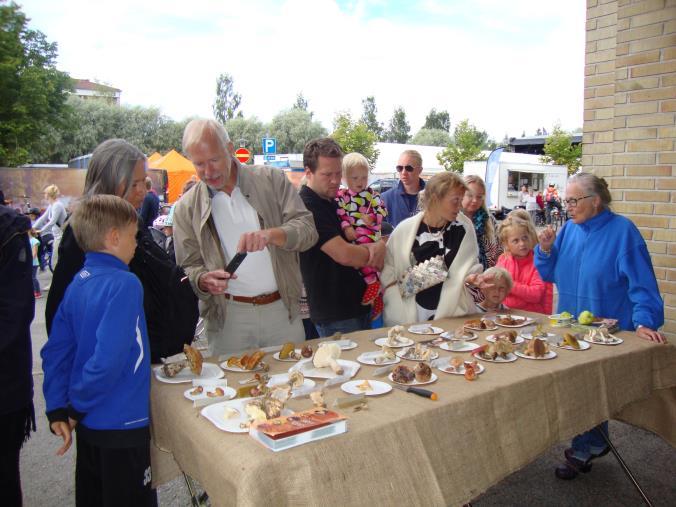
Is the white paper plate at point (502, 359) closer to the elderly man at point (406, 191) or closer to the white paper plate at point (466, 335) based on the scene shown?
the white paper plate at point (466, 335)

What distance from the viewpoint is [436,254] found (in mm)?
2834

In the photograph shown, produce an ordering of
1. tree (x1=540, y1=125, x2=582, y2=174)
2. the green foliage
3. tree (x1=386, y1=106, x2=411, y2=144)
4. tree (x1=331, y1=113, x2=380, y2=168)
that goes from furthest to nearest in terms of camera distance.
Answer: tree (x1=386, y1=106, x2=411, y2=144) < the green foliage < tree (x1=331, y1=113, x2=380, y2=168) < tree (x1=540, y1=125, x2=582, y2=174)

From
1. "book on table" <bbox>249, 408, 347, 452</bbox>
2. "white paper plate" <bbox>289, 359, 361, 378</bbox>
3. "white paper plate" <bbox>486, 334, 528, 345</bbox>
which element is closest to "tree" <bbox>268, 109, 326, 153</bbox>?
"white paper plate" <bbox>486, 334, 528, 345</bbox>

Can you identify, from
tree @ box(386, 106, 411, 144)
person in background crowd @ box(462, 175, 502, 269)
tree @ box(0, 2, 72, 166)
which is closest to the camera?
person in background crowd @ box(462, 175, 502, 269)

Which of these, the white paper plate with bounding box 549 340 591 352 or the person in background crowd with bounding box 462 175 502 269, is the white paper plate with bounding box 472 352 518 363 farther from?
the person in background crowd with bounding box 462 175 502 269

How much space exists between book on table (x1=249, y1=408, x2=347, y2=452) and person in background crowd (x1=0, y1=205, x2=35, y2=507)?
3.53 ft

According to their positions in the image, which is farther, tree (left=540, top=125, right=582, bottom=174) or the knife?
tree (left=540, top=125, right=582, bottom=174)

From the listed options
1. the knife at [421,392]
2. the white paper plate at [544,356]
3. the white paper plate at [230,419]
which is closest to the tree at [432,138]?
the white paper plate at [544,356]

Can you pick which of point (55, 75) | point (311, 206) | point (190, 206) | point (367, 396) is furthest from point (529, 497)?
point (55, 75)

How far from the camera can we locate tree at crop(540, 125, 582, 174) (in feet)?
112

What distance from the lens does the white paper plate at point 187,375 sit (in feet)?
6.17

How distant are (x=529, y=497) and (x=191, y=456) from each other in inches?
80.5

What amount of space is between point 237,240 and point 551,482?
2.22 m

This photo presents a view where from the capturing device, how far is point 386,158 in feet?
127
